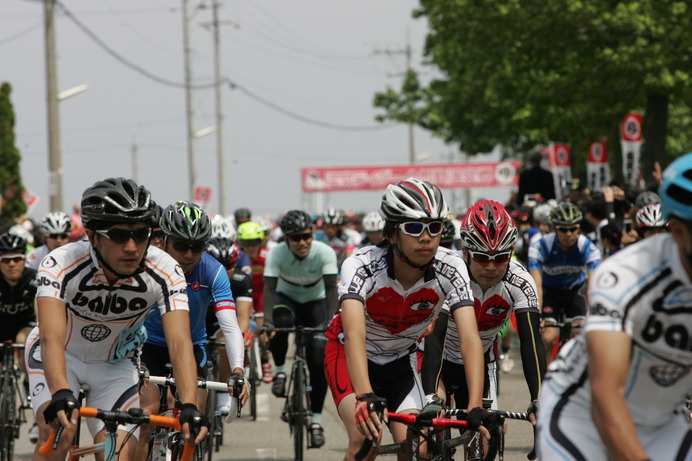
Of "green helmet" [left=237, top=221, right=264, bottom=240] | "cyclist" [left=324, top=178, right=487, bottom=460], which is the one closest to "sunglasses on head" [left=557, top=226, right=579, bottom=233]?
"green helmet" [left=237, top=221, right=264, bottom=240]

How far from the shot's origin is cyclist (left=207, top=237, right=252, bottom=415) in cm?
964

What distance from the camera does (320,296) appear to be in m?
12.2

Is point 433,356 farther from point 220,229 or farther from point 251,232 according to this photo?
point 251,232

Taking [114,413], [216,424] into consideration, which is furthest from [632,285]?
[216,424]

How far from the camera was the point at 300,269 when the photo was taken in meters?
11.8

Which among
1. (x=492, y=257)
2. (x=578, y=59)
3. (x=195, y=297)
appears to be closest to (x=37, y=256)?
(x=195, y=297)

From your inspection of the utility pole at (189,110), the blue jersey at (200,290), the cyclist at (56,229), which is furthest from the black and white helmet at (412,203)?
the utility pole at (189,110)

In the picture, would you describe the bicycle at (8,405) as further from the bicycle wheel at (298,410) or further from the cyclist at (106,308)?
the cyclist at (106,308)

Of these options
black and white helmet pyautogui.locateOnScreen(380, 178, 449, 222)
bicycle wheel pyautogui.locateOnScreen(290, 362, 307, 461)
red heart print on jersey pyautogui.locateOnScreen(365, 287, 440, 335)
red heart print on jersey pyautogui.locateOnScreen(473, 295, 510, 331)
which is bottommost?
bicycle wheel pyautogui.locateOnScreen(290, 362, 307, 461)

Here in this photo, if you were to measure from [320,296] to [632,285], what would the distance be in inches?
343

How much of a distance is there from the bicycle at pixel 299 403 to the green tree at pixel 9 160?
23172 mm

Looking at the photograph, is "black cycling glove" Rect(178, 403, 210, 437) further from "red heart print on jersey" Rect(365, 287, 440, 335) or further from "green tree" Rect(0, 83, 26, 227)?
"green tree" Rect(0, 83, 26, 227)

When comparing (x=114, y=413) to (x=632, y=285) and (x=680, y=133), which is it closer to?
(x=632, y=285)

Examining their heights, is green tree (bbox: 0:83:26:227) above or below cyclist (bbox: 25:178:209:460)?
above
